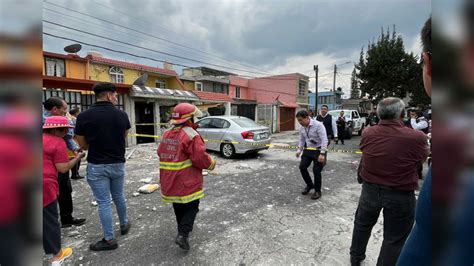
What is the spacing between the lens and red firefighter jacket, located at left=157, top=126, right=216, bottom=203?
2.80 meters

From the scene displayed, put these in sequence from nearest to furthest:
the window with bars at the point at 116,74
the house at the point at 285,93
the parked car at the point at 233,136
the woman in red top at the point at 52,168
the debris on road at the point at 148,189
A: the woman in red top at the point at 52,168, the debris on road at the point at 148,189, the parked car at the point at 233,136, the window with bars at the point at 116,74, the house at the point at 285,93

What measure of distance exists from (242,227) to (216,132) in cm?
536

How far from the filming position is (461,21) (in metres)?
0.42

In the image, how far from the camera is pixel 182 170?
2809 millimetres

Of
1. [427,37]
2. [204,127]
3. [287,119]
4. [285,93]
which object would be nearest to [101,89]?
[427,37]

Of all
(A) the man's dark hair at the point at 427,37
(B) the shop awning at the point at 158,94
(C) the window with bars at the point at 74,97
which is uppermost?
(B) the shop awning at the point at 158,94

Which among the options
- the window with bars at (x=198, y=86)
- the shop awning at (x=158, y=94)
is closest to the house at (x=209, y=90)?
the window with bars at (x=198, y=86)

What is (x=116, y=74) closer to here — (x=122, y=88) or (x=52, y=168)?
(x=122, y=88)

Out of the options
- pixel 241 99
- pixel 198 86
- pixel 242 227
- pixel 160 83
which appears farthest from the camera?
pixel 198 86

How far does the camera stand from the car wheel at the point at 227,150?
26.8 ft

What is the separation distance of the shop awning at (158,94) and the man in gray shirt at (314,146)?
8.84 m

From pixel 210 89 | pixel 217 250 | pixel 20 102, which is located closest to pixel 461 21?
pixel 20 102

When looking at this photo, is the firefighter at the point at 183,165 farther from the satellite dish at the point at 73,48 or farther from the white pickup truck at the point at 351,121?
the white pickup truck at the point at 351,121

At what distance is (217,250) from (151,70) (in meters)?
14.6
